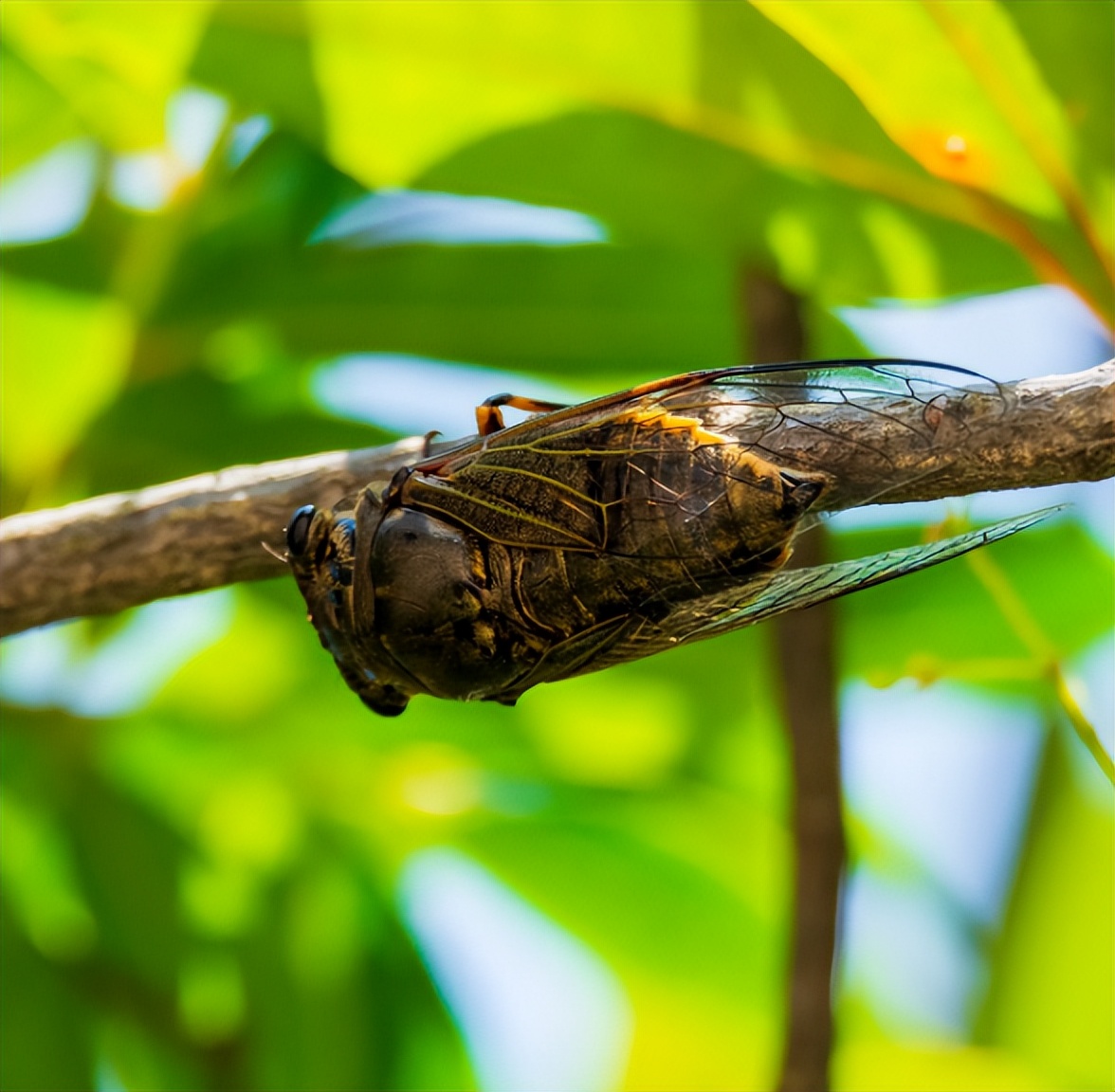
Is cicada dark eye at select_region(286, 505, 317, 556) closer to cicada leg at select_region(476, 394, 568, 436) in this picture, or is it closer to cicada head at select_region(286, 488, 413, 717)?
cicada head at select_region(286, 488, 413, 717)

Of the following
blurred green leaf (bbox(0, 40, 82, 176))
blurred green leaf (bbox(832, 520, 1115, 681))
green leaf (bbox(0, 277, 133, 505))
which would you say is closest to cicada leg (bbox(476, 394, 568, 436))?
blurred green leaf (bbox(832, 520, 1115, 681))

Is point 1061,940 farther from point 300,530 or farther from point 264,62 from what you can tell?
point 264,62

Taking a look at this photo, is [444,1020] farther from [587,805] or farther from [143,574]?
[143,574]

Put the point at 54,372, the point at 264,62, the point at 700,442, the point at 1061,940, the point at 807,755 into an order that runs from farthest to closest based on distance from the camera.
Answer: the point at 1061,940
the point at 54,372
the point at 807,755
the point at 264,62
the point at 700,442

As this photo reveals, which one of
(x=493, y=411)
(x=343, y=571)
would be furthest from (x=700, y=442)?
(x=343, y=571)

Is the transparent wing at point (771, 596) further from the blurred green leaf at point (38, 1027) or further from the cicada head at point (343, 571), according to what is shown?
the blurred green leaf at point (38, 1027)

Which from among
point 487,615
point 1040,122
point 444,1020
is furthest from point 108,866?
point 1040,122
